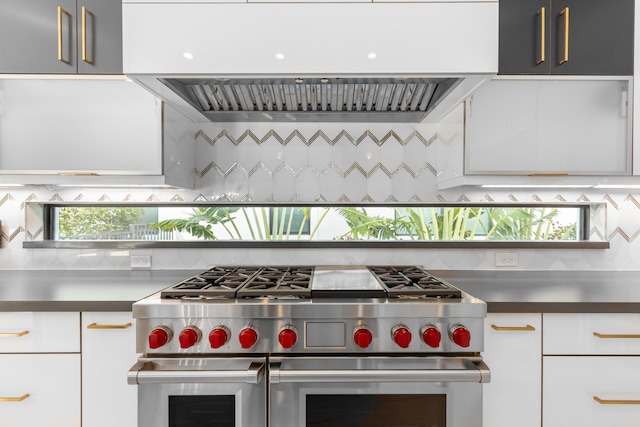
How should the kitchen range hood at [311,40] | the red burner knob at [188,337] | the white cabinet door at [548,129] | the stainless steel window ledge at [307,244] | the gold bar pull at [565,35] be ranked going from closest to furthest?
the red burner knob at [188,337] < the kitchen range hood at [311,40] < the gold bar pull at [565,35] < the white cabinet door at [548,129] < the stainless steel window ledge at [307,244]

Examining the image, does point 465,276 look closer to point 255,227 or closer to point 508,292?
point 508,292

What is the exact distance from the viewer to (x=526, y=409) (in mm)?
1497

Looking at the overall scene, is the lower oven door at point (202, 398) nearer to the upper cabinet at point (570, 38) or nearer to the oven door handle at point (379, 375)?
the oven door handle at point (379, 375)

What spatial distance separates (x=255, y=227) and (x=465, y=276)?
3.71 ft

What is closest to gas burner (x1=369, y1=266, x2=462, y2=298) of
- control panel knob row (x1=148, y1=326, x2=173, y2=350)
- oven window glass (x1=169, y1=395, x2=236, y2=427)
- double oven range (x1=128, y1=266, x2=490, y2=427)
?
double oven range (x1=128, y1=266, x2=490, y2=427)

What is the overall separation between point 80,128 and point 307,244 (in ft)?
3.86

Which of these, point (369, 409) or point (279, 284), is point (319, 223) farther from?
point (369, 409)

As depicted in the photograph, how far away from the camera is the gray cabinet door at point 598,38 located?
1726 mm

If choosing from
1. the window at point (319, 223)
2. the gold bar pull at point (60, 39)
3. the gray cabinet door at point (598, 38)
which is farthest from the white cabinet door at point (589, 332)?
the gold bar pull at point (60, 39)

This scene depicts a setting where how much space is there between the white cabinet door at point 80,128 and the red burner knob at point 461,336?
1385mm

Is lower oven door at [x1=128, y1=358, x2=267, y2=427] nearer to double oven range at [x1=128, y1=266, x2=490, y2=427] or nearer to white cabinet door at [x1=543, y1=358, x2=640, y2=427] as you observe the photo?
double oven range at [x1=128, y1=266, x2=490, y2=427]

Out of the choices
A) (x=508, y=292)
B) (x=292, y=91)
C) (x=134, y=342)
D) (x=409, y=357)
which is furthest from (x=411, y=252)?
(x=134, y=342)

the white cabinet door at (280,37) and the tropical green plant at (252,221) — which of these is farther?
the tropical green plant at (252,221)

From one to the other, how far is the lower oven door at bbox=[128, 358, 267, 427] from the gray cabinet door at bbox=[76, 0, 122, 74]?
1.25 m
